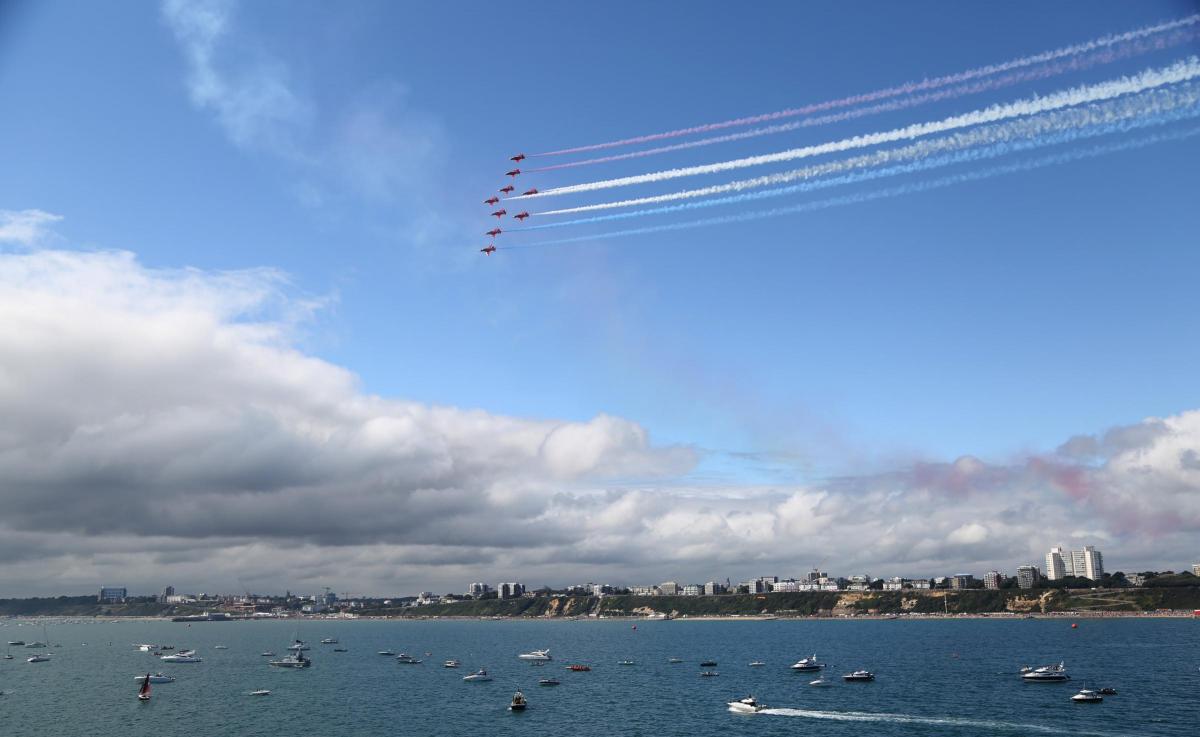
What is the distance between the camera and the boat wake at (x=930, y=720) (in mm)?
119062

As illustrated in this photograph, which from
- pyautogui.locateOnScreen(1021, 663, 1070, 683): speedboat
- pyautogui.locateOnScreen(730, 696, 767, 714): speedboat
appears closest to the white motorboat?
pyautogui.locateOnScreen(1021, 663, 1070, 683): speedboat

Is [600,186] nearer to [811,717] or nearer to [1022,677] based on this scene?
[811,717]

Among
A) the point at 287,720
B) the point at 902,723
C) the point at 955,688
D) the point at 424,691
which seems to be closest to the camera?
the point at 902,723

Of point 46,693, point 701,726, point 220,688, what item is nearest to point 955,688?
point 701,726

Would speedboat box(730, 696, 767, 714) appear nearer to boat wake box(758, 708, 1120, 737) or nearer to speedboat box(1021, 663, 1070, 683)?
boat wake box(758, 708, 1120, 737)

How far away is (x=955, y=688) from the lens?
170 m

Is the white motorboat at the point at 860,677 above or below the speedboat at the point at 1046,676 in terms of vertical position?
below

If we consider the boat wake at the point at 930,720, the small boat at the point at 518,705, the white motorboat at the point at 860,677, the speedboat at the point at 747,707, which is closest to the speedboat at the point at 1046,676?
the white motorboat at the point at 860,677

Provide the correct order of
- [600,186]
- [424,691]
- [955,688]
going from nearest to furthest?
[600,186] < [955,688] < [424,691]

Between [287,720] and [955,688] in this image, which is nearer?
[287,720]

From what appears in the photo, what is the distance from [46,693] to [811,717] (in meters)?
180

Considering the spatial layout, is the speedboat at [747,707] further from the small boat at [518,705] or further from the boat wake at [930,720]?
the small boat at [518,705]

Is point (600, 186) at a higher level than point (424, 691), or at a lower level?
higher

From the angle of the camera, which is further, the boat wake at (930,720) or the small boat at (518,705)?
the small boat at (518,705)
